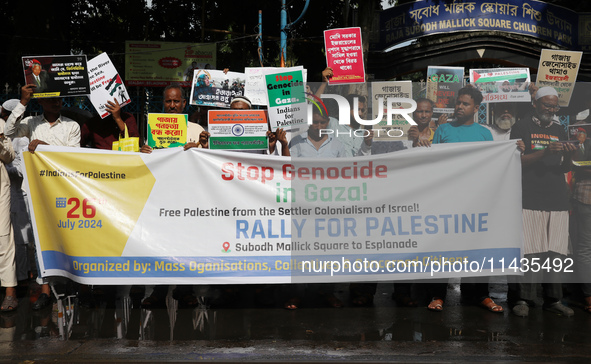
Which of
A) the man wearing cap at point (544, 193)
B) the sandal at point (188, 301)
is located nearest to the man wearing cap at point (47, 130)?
the sandal at point (188, 301)

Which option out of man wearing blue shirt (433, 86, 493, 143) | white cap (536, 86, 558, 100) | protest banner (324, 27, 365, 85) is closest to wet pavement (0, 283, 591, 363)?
man wearing blue shirt (433, 86, 493, 143)

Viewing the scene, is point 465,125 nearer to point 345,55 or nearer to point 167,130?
point 345,55

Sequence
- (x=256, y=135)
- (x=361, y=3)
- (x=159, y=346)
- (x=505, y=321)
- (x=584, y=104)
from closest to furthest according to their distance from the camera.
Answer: (x=159, y=346) → (x=505, y=321) → (x=256, y=135) → (x=584, y=104) → (x=361, y=3)

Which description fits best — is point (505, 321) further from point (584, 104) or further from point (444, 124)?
point (584, 104)

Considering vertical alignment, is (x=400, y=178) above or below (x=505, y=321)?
above

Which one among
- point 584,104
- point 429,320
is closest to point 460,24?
point 584,104

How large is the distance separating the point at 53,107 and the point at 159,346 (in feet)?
9.33

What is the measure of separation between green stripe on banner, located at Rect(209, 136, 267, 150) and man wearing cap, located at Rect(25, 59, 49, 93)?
1.75 m

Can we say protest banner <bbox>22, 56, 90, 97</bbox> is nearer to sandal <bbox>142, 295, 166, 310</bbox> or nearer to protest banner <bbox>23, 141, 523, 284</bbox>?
protest banner <bbox>23, 141, 523, 284</bbox>

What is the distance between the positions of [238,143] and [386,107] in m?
1.64

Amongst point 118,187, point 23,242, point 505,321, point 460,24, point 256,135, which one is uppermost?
point 460,24

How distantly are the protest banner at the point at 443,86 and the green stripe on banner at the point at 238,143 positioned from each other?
214 centimetres

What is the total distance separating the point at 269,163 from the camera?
598 centimetres

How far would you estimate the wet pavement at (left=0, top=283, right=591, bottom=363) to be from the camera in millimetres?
4840
